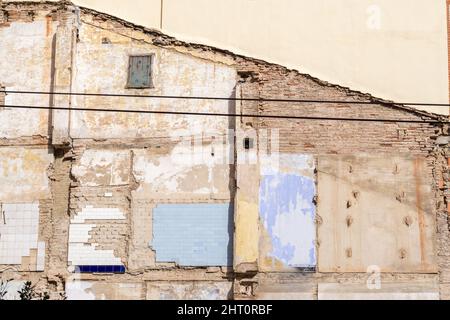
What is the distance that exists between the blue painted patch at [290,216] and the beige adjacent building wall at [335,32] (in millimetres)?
4090

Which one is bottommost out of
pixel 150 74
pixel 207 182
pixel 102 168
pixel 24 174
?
pixel 207 182

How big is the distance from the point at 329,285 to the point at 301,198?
1772 mm

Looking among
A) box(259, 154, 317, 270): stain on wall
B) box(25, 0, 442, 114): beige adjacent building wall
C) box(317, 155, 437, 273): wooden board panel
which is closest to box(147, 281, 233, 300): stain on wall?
box(259, 154, 317, 270): stain on wall

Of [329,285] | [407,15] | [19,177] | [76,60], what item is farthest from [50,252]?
[407,15]

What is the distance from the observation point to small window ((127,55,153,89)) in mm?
19828

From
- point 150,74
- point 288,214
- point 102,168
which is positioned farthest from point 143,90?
point 288,214

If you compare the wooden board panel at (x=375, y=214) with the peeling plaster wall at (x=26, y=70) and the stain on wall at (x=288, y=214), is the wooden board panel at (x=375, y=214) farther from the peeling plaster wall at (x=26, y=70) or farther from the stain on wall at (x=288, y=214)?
Result: the peeling plaster wall at (x=26, y=70)

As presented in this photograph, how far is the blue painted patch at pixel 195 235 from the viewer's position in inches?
738

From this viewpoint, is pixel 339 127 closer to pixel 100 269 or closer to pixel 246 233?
pixel 246 233

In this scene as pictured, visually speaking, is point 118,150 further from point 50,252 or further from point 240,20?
point 240,20

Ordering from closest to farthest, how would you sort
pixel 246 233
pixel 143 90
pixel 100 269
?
1. pixel 246 233
2. pixel 100 269
3. pixel 143 90

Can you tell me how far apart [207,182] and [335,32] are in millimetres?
5601

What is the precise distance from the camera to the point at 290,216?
18.8 metres
